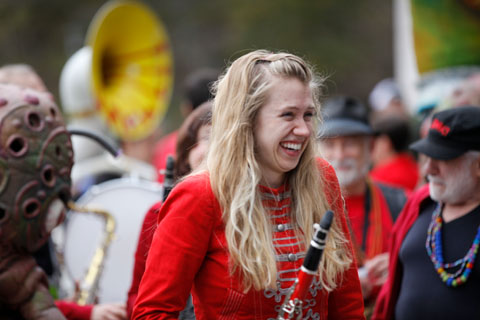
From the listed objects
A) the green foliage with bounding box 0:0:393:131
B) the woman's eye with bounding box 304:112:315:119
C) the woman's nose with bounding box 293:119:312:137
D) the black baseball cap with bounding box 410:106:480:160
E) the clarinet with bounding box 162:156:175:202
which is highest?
the woman's eye with bounding box 304:112:315:119

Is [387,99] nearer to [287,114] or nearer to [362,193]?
[362,193]

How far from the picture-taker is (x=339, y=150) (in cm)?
456

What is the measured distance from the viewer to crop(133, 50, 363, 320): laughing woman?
2238 mm

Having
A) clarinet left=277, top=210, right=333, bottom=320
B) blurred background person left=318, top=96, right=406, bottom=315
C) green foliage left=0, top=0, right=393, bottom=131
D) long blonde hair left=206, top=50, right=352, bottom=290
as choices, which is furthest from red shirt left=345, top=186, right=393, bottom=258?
green foliage left=0, top=0, right=393, bottom=131

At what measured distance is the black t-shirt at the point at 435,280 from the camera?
3019mm

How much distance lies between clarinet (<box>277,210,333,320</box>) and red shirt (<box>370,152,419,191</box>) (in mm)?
3872

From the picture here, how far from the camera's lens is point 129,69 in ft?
22.1

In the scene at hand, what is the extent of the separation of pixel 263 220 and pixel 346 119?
2483 millimetres

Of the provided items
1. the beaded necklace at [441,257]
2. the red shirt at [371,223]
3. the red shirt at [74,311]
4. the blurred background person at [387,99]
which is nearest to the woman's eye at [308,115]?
the beaded necklace at [441,257]

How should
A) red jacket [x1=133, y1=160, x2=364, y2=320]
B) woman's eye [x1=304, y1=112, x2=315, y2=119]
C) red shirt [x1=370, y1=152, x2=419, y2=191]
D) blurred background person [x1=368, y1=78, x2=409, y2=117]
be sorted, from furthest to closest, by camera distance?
blurred background person [x1=368, y1=78, x2=409, y2=117], red shirt [x1=370, y1=152, x2=419, y2=191], woman's eye [x1=304, y1=112, x2=315, y2=119], red jacket [x1=133, y1=160, x2=364, y2=320]

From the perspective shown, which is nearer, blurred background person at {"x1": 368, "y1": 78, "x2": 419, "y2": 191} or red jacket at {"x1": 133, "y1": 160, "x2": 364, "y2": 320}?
red jacket at {"x1": 133, "y1": 160, "x2": 364, "y2": 320}

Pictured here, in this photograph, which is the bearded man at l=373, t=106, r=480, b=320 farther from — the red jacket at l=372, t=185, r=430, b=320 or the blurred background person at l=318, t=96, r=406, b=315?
the blurred background person at l=318, t=96, r=406, b=315

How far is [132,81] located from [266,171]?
4517 mm

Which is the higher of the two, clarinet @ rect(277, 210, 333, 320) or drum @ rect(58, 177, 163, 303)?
clarinet @ rect(277, 210, 333, 320)
